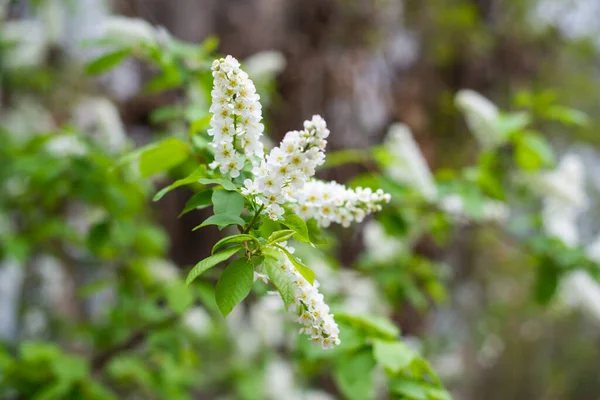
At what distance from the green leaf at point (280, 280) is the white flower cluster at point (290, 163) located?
0.07m

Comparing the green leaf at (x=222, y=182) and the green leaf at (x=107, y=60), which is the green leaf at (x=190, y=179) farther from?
the green leaf at (x=107, y=60)

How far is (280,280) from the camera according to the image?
76 centimetres

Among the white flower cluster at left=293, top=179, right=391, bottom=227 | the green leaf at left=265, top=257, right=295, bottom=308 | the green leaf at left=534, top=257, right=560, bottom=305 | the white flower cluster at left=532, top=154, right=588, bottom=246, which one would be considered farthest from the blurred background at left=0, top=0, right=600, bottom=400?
the green leaf at left=265, top=257, right=295, bottom=308

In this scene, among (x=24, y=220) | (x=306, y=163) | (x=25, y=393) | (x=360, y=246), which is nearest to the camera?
(x=306, y=163)

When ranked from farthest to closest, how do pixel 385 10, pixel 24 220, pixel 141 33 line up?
pixel 385 10
pixel 24 220
pixel 141 33

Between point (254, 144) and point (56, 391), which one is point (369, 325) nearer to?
point (254, 144)

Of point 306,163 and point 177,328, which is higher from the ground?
point 177,328

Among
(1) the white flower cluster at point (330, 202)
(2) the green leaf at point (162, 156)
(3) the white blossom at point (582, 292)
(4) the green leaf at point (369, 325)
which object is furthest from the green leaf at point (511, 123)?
(2) the green leaf at point (162, 156)

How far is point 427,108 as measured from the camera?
426 cm

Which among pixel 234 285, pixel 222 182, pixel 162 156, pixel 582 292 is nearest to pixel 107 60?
pixel 162 156

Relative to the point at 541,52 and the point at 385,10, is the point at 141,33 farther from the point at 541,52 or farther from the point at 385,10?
the point at 541,52

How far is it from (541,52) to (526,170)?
340 cm

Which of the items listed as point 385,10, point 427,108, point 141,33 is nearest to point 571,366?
point 427,108

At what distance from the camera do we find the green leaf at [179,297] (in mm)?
1599
